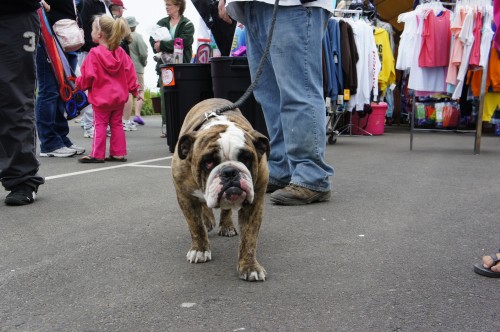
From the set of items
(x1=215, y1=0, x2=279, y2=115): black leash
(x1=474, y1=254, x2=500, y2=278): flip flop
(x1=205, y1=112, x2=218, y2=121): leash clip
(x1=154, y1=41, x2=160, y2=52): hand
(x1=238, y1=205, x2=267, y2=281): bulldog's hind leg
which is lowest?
(x1=474, y1=254, x2=500, y2=278): flip flop

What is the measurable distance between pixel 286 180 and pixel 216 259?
169 cm

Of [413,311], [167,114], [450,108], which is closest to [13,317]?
[413,311]

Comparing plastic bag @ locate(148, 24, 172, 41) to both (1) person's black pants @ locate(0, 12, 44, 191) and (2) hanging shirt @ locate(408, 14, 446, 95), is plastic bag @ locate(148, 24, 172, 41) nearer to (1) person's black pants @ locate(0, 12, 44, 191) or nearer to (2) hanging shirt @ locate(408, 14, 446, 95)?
(2) hanging shirt @ locate(408, 14, 446, 95)

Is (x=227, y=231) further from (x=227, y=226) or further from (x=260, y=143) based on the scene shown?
(x=260, y=143)

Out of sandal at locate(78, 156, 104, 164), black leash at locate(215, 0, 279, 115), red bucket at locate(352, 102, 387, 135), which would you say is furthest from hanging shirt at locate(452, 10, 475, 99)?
sandal at locate(78, 156, 104, 164)

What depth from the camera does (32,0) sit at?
3.75 m

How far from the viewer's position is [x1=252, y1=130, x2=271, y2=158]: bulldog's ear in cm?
233

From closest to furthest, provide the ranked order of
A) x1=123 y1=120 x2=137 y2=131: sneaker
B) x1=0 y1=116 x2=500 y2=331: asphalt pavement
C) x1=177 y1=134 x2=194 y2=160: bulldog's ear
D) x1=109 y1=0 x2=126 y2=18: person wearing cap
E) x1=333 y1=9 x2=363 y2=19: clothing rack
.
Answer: x1=0 y1=116 x2=500 y2=331: asphalt pavement
x1=177 y1=134 x2=194 y2=160: bulldog's ear
x1=333 y1=9 x2=363 y2=19: clothing rack
x1=109 y1=0 x2=126 y2=18: person wearing cap
x1=123 y1=120 x2=137 y2=131: sneaker

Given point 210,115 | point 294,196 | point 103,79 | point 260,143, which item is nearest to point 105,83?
point 103,79

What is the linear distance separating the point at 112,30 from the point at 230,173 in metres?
4.38

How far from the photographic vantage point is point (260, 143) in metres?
2.35

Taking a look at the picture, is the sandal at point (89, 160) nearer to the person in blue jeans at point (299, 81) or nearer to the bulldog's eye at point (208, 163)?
the person in blue jeans at point (299, 81)

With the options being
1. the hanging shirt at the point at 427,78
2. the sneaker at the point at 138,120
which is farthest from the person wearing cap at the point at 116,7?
the hanging shirt at the point at 427,78

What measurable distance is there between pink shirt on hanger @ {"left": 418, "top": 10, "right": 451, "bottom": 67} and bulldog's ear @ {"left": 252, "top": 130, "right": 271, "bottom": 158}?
20.3 ft
